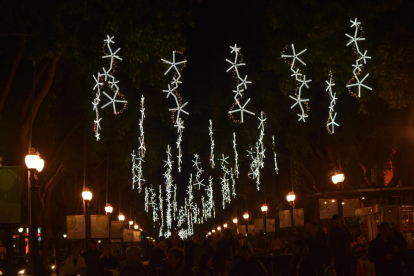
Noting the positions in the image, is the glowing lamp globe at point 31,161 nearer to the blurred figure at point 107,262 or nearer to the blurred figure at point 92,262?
the blurred figure at point 92,262

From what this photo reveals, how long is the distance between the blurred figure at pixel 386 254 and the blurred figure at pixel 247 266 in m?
2.09

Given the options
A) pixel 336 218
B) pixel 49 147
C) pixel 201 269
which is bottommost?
pixel 201 269

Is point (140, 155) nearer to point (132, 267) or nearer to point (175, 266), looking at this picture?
point (175, 266)

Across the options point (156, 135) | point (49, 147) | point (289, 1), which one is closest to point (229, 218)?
point (156, 135)

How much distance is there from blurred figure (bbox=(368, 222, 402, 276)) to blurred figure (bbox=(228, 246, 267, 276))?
2095mm

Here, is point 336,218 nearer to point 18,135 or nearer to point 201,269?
point 201,269

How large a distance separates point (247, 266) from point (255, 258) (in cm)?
21

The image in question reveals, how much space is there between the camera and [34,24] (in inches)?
619

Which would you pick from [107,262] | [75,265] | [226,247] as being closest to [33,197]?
[75,265]

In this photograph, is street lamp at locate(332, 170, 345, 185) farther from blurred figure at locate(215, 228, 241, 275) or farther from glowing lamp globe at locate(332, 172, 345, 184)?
blurred figure at locate(215, 228, 241, 275)

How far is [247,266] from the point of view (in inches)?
416

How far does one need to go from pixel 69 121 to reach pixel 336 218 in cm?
1702

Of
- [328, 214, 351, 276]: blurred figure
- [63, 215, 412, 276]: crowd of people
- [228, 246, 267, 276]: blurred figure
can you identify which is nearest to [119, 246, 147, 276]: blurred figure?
[63, 215, 412, 276]: crowd of people

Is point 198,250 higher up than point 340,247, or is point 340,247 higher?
point 198,250
